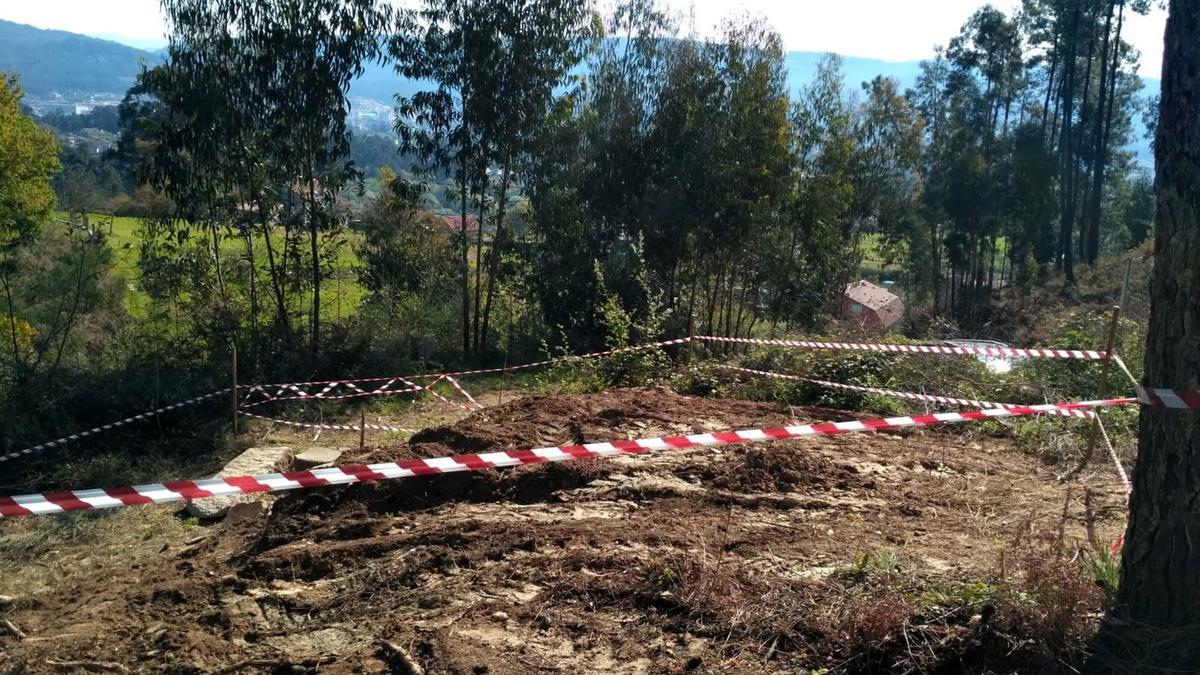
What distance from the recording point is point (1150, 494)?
3377mm

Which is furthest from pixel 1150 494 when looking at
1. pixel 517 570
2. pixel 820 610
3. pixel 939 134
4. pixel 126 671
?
pixel 939 134

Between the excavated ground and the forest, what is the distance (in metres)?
6.32

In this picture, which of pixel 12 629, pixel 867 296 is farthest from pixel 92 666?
pixel 867 296

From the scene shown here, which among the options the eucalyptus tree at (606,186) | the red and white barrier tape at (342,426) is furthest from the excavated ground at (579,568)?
the eucalyptus tree at (606,186)

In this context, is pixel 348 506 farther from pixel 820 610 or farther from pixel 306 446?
pixel 306 446

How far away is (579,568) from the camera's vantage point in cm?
450

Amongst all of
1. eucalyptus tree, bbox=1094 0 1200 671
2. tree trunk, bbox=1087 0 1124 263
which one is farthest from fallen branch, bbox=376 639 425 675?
tree trunk, bbox=1087 0 1124 263

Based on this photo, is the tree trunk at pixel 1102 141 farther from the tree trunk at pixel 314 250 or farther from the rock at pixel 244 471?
the rock at pixel 244 471

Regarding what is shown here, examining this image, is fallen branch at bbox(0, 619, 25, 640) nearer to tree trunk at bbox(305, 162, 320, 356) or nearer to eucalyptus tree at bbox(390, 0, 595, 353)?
tree trunk at bbox(305, 162, 320, 356)

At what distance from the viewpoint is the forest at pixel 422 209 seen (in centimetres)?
1350

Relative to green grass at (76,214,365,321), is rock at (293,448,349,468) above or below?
below

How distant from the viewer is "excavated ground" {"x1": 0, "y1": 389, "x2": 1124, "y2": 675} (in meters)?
3.75

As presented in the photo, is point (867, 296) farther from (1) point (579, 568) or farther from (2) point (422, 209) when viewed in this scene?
(1) point (579, 568)

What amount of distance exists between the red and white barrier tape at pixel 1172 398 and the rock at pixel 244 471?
20.8 ft
